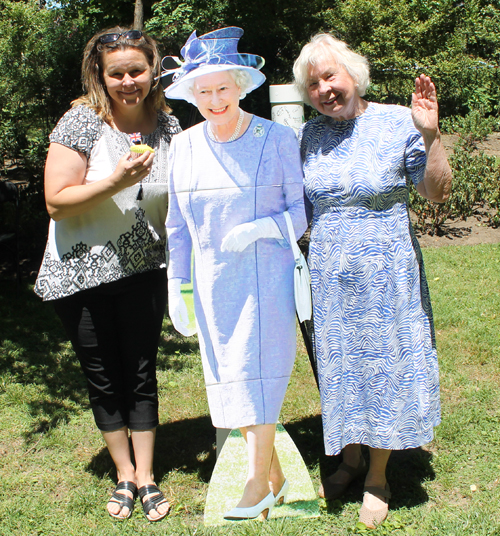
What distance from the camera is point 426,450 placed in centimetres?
340

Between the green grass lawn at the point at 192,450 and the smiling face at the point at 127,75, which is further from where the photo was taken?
the green grass lawn at the point at 192,450

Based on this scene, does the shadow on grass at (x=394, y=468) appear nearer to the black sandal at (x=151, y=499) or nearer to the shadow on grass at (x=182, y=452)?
the shadow on grass at (x=182, y=452)

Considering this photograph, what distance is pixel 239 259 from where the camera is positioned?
2436 mm

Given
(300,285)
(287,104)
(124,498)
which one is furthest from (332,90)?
(124,498)

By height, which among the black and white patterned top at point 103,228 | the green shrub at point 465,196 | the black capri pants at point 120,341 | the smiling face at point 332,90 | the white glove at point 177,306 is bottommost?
the green shrub at point 465,196

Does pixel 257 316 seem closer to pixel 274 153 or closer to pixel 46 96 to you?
pixel 274 153

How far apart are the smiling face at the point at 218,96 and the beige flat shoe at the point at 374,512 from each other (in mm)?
1887

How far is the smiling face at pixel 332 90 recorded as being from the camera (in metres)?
2.50

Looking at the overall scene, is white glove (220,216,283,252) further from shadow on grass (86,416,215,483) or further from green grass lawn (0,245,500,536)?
shadow on grass (86,416,215,483)

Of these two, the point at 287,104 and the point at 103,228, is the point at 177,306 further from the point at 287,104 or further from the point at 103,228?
the point at 287,104

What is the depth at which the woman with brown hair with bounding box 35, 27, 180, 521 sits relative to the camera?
256cm

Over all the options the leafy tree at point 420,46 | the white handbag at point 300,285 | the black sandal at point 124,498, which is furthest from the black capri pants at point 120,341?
the leafy tree at point 420,46

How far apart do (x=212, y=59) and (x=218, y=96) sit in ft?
0.48

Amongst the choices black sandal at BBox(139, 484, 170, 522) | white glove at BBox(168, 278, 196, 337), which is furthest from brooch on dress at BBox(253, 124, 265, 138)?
black sandal at BBox(139, 484, 170, 522)
